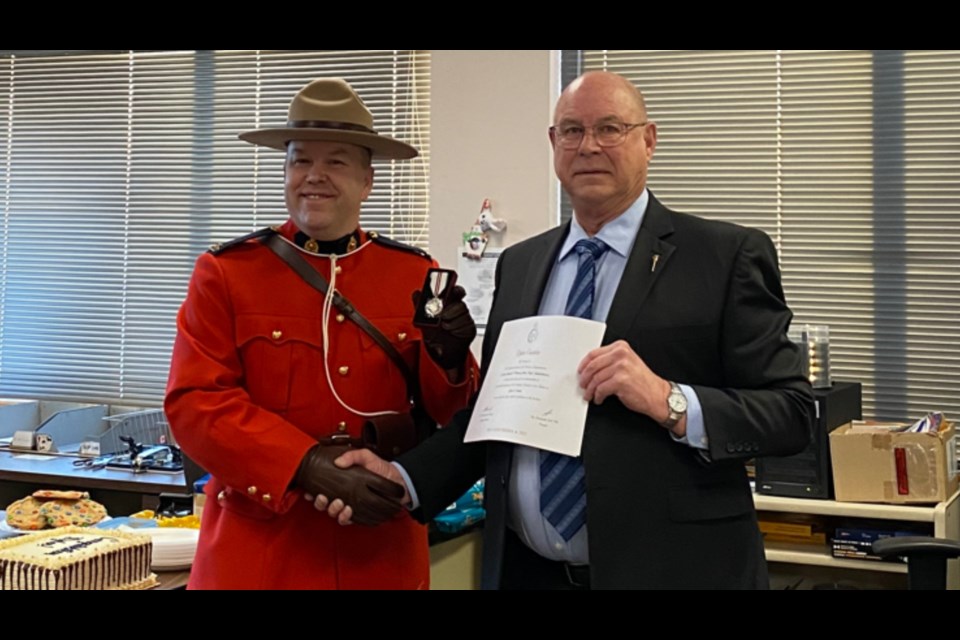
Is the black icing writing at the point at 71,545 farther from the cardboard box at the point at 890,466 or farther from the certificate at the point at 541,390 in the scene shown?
the cardboard box at the point at 890,466

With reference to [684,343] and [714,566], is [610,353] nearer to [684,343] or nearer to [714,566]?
[684,343]


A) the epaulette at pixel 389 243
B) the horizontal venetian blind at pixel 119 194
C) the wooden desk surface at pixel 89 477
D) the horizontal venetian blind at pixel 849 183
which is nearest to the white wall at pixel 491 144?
the horizontal venetian blind at pixel 849 183

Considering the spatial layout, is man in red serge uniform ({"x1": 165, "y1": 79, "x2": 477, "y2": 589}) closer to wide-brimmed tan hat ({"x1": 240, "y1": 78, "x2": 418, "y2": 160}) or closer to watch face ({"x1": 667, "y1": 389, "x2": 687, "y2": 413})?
wide-brimmed tan hat ({"x1": 240, "y1": 78, "x2": 418, "y2": 160})

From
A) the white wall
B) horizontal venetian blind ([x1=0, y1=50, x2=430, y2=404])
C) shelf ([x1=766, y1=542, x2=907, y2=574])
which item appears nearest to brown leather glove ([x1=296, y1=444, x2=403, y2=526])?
shelf ([x1=766, y1=542, x2=907, y2=574])

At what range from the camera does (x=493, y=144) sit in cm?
380

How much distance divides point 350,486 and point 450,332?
1.11ft

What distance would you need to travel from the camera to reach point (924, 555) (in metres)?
2.22

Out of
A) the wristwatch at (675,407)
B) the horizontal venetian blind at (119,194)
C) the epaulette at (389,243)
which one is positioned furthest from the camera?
the horizontal venetian blind at (119,194)

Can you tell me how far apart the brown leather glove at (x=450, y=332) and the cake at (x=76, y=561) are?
0.71 m

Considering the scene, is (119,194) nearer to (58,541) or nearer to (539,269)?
(58,541)

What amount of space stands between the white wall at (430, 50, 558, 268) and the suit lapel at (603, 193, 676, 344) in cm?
215

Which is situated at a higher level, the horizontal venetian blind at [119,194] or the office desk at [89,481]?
the horizontal venetian blind at [119,194]

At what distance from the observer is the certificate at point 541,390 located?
58.1 inches
